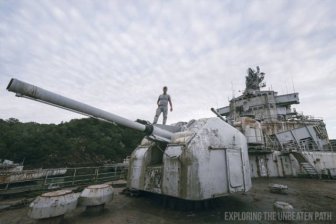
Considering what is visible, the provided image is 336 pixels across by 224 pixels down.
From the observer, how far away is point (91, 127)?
29.3 meters

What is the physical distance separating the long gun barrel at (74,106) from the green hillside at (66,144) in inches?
472

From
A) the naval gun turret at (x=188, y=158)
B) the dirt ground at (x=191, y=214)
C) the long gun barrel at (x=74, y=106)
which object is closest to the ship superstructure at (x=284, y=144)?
the dirt ground at (x=191, y=214)

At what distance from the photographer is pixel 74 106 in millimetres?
3879

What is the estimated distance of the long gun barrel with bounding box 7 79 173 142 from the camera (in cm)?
303

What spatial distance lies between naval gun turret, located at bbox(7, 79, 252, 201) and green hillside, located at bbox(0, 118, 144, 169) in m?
11.6

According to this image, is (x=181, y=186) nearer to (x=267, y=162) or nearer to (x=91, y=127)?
(x=267, y=162)

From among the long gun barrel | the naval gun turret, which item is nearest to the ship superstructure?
the naval gun turret

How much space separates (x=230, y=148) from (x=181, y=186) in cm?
189

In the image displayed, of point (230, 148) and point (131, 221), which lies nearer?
point (131, 221)

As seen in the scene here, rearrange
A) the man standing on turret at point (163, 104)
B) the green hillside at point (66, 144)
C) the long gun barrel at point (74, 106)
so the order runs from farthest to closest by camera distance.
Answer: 1. the green hillside at point (66, 144)
2. the man standing on turret at point (163, 104)
3. the long gun barrel at point (74, 106)

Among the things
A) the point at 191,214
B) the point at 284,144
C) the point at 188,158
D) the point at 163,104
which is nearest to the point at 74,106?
the point at 188,158

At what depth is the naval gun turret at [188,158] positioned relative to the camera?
4.34 meters

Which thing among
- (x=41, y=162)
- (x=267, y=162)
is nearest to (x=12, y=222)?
(x=267, y=162)

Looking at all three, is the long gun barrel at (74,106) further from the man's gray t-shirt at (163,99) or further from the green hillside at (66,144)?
the green hillside at (66,144)
